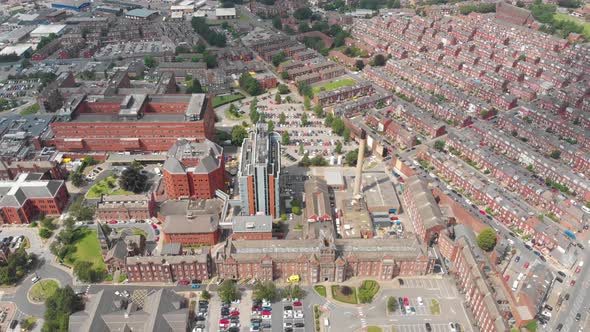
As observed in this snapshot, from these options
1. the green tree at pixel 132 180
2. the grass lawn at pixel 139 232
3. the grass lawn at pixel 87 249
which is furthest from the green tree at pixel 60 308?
the green tree at pixel 132 180

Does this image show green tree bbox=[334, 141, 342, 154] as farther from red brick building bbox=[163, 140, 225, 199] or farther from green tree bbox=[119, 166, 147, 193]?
green tree bbox=[119, 166, 147, 193]

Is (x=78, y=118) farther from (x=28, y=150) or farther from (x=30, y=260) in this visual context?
(x=30, y=260)

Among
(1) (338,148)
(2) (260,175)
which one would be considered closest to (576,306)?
(2) (260,175)

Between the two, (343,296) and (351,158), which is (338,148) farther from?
(343,296)

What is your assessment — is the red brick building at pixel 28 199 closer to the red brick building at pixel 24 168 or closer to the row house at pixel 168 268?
the red brick building at pixel 24 168

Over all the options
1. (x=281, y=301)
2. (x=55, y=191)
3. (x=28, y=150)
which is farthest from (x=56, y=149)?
(x=281, y=301)

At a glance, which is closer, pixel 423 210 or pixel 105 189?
pixel 423 210

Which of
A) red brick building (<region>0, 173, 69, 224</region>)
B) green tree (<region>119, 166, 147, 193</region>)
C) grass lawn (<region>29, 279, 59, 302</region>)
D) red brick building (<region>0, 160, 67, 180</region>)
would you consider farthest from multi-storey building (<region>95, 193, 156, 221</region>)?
red brick building (<region>0, 160, 67, 180</region>)
